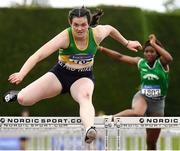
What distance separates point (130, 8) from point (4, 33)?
376 centimetres

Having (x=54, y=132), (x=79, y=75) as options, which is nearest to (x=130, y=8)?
(x=54, y=132)

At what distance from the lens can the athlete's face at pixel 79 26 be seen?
7953 millimetres

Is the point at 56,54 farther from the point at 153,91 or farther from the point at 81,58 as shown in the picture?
the point at 81,58

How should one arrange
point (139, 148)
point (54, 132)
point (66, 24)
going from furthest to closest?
point (66, 24) < point (139, 148) < point (54, 132)

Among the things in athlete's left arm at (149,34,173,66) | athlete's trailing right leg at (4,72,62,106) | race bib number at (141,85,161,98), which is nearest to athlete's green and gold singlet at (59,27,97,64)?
athlete's trailing right leg at (4,72,62,106)

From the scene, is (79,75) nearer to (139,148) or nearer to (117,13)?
(139,148)

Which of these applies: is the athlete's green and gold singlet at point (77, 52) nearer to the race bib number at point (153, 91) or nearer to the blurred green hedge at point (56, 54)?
the race bib number at point (153, 91)

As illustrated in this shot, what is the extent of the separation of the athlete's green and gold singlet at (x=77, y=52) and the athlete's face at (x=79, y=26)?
0.08 metres

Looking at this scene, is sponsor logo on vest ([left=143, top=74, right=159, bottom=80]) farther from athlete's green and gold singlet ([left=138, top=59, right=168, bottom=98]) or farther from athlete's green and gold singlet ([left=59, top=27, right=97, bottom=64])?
athlete's green and gold singlet ([left=59, top=27, right=97, bottom=64])

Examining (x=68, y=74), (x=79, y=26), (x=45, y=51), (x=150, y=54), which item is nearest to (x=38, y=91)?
(x=68, y=74)

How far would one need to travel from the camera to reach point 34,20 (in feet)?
→ 68.6

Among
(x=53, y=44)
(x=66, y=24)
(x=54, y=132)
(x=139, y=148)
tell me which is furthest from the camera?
(x=66, y=24)

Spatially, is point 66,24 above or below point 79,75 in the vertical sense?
above

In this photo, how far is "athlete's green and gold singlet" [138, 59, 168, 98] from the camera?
9.88m
